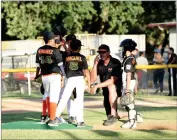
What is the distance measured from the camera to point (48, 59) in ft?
42.7

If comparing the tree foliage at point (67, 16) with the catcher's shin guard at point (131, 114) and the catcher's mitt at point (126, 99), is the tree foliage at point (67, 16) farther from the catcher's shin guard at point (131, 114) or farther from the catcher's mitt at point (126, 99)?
the catcher's mitt at point (126, 99)

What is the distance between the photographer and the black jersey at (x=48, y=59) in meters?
12.9

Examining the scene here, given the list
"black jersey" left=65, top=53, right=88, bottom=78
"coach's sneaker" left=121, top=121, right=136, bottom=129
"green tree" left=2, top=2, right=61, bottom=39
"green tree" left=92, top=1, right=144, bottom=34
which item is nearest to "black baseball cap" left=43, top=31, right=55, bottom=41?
"black jersey" left=65, top=53, right=88, bottom=78

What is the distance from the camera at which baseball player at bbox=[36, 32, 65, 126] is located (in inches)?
511

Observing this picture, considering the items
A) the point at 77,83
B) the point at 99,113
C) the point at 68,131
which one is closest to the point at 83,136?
the point at 68,131

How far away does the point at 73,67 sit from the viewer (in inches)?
514

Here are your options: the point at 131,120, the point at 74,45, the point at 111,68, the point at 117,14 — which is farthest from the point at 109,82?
the point at 117,14

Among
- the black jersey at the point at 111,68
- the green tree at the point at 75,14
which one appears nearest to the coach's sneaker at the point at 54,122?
the black jersey at the point at 111,68

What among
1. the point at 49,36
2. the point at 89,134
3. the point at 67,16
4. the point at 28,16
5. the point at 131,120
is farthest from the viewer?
the point at 28,16

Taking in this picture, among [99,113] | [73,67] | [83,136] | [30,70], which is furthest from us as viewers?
[30,70]

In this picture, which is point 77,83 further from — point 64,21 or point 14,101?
point 64,21

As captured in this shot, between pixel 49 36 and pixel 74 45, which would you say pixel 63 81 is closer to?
pixel 74 45

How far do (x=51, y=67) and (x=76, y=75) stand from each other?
0.56m

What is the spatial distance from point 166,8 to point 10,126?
43.9 metres
